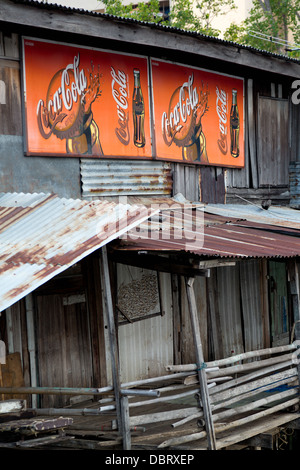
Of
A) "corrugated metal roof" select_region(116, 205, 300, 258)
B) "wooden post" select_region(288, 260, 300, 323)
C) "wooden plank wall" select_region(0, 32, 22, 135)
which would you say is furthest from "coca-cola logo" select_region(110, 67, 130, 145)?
"wooden post" select_region(288, 260, 300, 323)

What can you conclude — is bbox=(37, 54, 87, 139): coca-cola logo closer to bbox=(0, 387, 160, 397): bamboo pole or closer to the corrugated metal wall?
the corrugated metal wall

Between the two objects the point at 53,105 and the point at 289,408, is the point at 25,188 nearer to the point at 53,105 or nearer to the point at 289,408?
the point at 53,105

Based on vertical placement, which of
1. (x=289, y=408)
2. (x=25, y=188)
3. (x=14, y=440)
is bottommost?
(x=289, y=408)

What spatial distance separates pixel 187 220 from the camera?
9.98 metres

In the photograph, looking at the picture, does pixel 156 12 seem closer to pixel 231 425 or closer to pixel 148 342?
pixel 148 342

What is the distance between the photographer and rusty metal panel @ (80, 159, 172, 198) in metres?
10.5

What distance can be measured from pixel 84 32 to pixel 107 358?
4694mm

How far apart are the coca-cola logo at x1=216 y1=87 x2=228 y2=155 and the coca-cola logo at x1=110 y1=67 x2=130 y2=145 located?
2.56 m

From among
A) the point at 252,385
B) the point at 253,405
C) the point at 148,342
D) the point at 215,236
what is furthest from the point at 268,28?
the point at 253,405

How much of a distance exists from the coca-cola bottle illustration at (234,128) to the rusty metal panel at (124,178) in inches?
79.2

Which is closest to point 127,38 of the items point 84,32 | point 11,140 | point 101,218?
point 84,32
